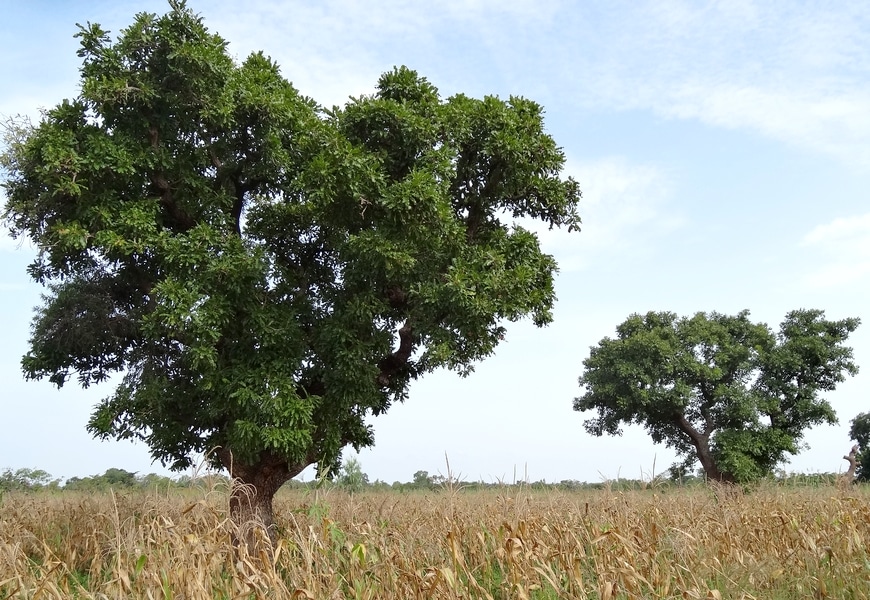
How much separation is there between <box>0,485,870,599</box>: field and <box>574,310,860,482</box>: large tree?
21377 mm

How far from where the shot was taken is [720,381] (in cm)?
3528

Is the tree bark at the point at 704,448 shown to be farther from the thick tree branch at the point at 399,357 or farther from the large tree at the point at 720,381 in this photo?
the thick tree branch at the point at 399,357

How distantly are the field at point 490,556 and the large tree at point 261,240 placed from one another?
12.0 feet

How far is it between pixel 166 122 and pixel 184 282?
12.8ft

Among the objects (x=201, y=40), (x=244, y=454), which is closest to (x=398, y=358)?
(x=244, y=454)

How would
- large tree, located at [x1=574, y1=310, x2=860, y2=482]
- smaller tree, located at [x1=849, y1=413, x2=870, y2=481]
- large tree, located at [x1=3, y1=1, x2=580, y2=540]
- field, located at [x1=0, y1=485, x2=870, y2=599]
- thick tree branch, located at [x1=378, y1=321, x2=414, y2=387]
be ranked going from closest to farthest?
field, located at [x1=0, y1=485, x2=870, y2=599], large tree, located at [x1=3, y1=1, x2=580, y2=540], thick tree branch, located at [x1=378, y1=321, x2=414, y2=387], large tree, located at [x1=574, y1=310, x2=860, y2=482], smaller tree, located at [x1=849, y1=413, x2=870, y2=481]

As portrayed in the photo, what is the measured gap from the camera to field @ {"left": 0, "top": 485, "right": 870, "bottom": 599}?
252 inches

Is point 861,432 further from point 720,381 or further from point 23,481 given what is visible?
point 23,481

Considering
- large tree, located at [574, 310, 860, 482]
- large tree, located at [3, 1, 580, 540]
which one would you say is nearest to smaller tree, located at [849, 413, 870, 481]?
large tree, located at [574, 310, 860, 482]

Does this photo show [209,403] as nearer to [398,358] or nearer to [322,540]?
[398,358]

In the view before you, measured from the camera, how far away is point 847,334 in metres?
35.3

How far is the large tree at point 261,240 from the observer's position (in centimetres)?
1436

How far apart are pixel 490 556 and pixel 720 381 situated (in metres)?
29.3

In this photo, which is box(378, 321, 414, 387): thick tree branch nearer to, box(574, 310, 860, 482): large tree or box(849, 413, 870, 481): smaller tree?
box(574, 310, 860, 482): large tree
